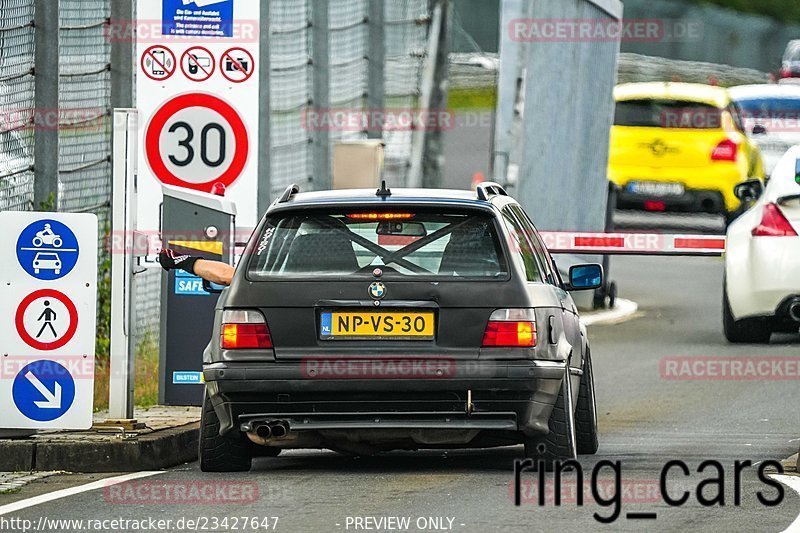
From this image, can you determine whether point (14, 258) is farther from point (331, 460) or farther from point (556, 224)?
point (556, 224)

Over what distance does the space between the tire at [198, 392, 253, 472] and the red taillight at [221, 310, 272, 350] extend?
44 cm

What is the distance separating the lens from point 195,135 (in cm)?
1427

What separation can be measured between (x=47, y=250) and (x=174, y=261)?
674 mm

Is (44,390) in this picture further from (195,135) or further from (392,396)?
(195,135)

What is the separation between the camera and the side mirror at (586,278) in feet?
40.4

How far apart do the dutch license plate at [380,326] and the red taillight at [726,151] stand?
17.5 metres

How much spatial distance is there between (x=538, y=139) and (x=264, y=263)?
1196 cm

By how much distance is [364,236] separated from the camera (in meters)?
11.0

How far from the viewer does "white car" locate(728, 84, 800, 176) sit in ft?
99.3

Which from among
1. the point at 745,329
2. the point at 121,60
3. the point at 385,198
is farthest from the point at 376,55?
the point at 385,198

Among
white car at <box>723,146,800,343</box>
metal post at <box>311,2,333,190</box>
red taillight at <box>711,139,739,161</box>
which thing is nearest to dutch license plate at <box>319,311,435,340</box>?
white car at <box>723,146,800,343</box>

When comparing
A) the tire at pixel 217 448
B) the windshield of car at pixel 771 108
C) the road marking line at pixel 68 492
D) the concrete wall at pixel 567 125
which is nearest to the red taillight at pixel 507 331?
the tire at pixel 217 448

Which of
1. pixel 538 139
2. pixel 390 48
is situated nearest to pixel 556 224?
pixel 538 139

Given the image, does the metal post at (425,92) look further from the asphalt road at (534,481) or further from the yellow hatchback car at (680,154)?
the asphalt road at (534,481)
